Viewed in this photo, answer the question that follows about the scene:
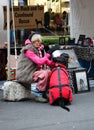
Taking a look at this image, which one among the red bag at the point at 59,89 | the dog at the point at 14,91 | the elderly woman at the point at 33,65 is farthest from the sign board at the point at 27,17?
the red bag at the point at 59,89

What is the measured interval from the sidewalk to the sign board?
2.58 meters

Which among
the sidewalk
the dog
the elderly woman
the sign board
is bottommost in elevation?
the sidewalk

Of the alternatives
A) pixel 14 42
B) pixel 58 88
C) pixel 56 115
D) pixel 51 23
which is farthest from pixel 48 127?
pixel 51 23

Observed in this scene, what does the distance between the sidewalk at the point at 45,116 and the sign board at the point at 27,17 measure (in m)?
2.58

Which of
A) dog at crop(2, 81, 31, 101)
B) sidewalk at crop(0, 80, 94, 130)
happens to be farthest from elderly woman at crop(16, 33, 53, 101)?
sidewalk at crop(0, 80, 94, 130)

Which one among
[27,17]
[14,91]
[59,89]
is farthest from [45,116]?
[27,17]

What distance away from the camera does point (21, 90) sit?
8.29m

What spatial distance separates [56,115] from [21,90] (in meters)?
1.31

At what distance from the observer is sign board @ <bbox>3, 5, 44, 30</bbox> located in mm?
10398

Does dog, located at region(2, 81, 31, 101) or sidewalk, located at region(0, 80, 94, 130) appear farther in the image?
dog, located at region(2, 81, 31, 101)

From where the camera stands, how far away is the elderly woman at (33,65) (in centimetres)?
806

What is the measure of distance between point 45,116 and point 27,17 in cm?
393

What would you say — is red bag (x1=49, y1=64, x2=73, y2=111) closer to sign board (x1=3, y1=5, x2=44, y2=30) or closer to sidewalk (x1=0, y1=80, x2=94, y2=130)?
sidewalk (x1=0, y1=80, x2=94, y2=130)

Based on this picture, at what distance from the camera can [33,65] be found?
26.9 ft
